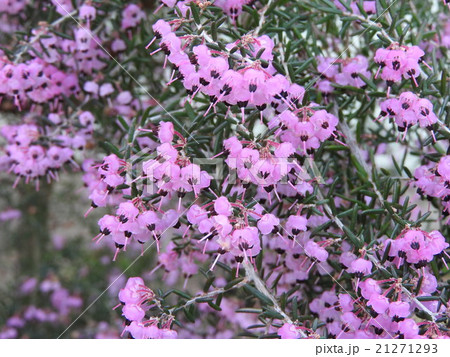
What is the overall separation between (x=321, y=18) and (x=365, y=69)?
0.55 m

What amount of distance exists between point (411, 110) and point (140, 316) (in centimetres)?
136

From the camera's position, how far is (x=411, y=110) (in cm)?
188

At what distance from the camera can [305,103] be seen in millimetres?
1949

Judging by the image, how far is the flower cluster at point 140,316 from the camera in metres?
1.75

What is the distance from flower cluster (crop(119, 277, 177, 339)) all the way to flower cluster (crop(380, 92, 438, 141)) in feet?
4.02

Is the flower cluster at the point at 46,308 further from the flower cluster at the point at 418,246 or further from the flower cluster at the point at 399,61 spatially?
Result: the flower cluster at the point at 399,61

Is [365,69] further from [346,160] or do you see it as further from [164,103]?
[164,103]

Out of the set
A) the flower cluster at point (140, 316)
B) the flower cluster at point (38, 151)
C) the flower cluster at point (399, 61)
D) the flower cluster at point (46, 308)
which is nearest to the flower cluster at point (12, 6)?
the flower cluster at point (38, 151)

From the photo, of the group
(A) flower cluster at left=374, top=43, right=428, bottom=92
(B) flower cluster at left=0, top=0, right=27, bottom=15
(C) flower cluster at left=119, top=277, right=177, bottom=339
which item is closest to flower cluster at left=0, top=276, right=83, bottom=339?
(B) flower cluster at left=0, top=0, right=27, bottom=15

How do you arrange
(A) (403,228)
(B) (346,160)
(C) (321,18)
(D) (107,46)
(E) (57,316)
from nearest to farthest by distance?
1. (A) (403,228)
2. (B) (346,160)
3. (C) (321,18)
4. (D) (107,46)
5. (E) (57,316)

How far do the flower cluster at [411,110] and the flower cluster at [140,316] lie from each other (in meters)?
1.23

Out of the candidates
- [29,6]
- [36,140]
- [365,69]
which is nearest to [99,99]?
[36,140]

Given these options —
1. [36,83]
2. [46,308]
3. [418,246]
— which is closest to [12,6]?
[36,83]

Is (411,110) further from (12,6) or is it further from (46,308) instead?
(46,308)
